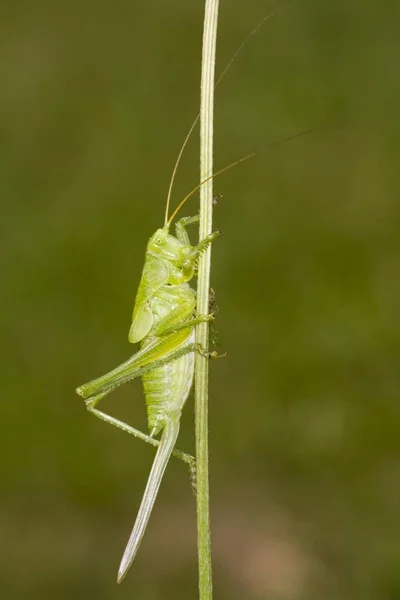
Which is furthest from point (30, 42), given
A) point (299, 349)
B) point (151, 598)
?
point (151, 598)

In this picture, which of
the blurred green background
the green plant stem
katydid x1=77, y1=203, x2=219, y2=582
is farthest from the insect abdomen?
the blurred green background

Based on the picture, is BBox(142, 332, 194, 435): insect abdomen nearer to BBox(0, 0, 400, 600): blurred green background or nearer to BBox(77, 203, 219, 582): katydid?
A: BBox(77, 203, 219, 582): katydid

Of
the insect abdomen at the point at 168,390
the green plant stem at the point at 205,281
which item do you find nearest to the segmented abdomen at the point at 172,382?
the insect abdomen at the point at 168,390

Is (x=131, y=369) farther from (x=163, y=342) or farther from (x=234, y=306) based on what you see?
(x=234, y=306)

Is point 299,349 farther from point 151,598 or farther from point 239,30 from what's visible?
point 239,30

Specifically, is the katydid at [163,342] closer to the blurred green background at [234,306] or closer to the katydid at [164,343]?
the katydid at [164,343]

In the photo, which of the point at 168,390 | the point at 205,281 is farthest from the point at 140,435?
the point at 205,281
